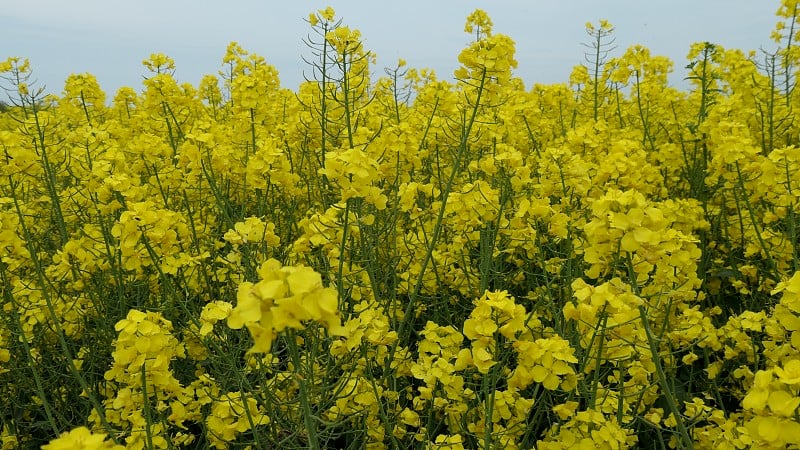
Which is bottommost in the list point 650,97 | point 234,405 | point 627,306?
point 234,405

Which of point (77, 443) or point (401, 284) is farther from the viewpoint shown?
point (401, 284)

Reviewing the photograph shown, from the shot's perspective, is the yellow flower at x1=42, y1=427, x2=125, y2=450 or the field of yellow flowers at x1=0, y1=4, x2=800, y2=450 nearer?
the yellow flower at x1=42, y1=427, x2=125, y2=450

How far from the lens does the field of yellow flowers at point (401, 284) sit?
5.92 ft

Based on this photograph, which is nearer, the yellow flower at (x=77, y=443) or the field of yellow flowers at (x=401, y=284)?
the yellow flower at (x=77, y=443)

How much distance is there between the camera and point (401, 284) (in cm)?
315

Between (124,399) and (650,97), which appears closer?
(124,399)

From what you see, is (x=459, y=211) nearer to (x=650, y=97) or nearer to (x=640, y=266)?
(x=640, y=266)

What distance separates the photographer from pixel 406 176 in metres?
3.31

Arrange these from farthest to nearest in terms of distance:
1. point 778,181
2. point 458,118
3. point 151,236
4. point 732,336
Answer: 1. point 458,118
2. point 778,181
3. point 732,336
4. point 151,236

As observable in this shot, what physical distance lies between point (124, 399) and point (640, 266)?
1880 mm

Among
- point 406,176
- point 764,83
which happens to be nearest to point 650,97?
point 764,83

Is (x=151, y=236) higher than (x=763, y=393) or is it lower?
higher

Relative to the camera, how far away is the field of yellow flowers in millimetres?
1805

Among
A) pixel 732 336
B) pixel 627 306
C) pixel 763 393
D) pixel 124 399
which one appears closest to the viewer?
pixel 763 393
